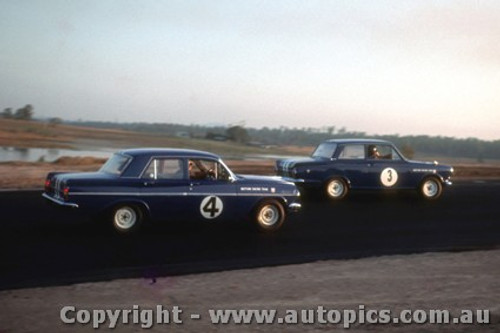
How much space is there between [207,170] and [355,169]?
676 centimetres

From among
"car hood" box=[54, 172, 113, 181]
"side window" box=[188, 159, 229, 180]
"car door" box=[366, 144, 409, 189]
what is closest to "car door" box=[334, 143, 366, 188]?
"car door" box=[366, 144, 409, 189]

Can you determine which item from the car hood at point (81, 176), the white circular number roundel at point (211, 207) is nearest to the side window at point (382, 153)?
the white circular number roundel at point (211, 207)

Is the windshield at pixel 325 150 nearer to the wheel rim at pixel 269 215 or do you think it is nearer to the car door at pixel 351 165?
the car door at pixel 351 165

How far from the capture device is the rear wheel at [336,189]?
54.4ft

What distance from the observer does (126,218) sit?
34.3ft

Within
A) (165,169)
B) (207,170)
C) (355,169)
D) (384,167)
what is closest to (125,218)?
(165,169)

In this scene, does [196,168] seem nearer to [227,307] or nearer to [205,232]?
[205,232]

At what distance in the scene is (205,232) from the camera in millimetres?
11180

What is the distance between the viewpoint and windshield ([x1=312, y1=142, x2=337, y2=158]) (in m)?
16.9

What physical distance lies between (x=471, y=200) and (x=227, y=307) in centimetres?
1294

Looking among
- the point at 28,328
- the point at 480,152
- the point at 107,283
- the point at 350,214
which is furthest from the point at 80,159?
the point at 480,152

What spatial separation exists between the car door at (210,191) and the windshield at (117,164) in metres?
1.18

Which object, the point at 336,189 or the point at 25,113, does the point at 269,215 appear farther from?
the point at 25,113

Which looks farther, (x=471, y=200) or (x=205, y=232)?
(x=471, y=200)
